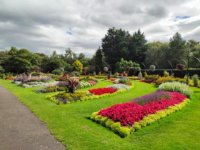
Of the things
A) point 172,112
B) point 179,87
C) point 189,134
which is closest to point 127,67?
point 179,87

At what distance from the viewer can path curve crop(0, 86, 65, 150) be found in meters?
4.97

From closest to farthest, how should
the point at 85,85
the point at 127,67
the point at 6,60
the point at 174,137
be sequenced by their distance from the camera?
the point at 174,137 < the point at 85,85 < the point at 127,67 < the point at 6,60

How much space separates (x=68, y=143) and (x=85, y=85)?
13.4 meters

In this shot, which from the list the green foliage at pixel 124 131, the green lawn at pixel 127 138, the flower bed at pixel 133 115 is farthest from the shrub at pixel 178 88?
the green foliage at pixel 124 131

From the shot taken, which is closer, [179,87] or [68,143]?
[68,143]

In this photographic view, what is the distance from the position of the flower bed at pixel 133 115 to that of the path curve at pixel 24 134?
78.0 inches

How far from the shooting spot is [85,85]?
60.6 feet

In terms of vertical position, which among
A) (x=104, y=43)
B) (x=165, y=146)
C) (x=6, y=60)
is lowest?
(x=165, y=146)

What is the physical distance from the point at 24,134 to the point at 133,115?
361 centimetres

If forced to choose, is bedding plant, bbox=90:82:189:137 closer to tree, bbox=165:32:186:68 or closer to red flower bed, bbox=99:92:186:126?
red flower bed, bbox=99:92:186:126

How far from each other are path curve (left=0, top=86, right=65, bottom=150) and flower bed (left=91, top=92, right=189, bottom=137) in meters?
1.98

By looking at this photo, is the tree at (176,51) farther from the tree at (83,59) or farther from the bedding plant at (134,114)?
the bedding plant at (134,114)

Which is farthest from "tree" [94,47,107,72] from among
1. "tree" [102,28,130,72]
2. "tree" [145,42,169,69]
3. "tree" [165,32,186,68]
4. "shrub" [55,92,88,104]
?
"shrub" [55,92,88,104]

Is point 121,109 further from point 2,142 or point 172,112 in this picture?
point 2,142
